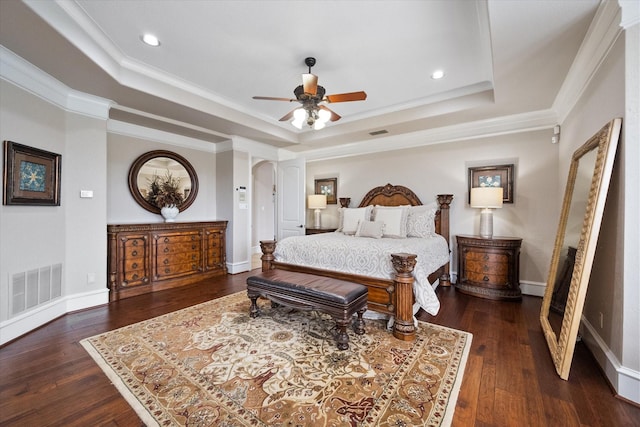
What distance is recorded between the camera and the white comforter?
2590 millimetres

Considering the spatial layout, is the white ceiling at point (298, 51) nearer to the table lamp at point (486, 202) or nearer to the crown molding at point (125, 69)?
the crown molding at point (125, 69)

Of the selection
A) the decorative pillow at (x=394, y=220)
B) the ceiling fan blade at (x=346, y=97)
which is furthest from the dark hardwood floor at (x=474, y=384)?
the ceiling fan blade at (x=346, y=97)

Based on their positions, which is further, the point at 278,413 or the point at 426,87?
the point at 426,87

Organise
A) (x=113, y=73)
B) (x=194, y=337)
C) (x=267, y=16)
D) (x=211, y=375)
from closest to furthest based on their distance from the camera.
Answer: (x=211, y=375)
(x=267, y=16)
(x=194, y=337)
(x=113, y=73)

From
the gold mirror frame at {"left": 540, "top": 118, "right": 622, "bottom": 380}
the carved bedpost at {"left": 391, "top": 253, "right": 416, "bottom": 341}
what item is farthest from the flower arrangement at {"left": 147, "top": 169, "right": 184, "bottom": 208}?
the gold mirror frame at {"left": 540, "top": 118, "right": 622, "bottom": 380}

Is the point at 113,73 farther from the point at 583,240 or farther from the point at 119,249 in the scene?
the point at 583,240

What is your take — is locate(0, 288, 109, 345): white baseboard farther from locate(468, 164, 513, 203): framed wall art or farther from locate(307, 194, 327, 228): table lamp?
locate(468, 164, 513, 203): framed wall art

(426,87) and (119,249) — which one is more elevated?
(426,87)

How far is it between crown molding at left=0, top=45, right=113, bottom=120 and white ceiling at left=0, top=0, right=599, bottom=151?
0.39ft

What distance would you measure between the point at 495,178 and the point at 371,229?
6.86 ft

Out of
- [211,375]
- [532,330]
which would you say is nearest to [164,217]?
[211,375]

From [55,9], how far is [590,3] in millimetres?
3831

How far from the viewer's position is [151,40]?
255 centimetres

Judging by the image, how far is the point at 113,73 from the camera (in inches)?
109
